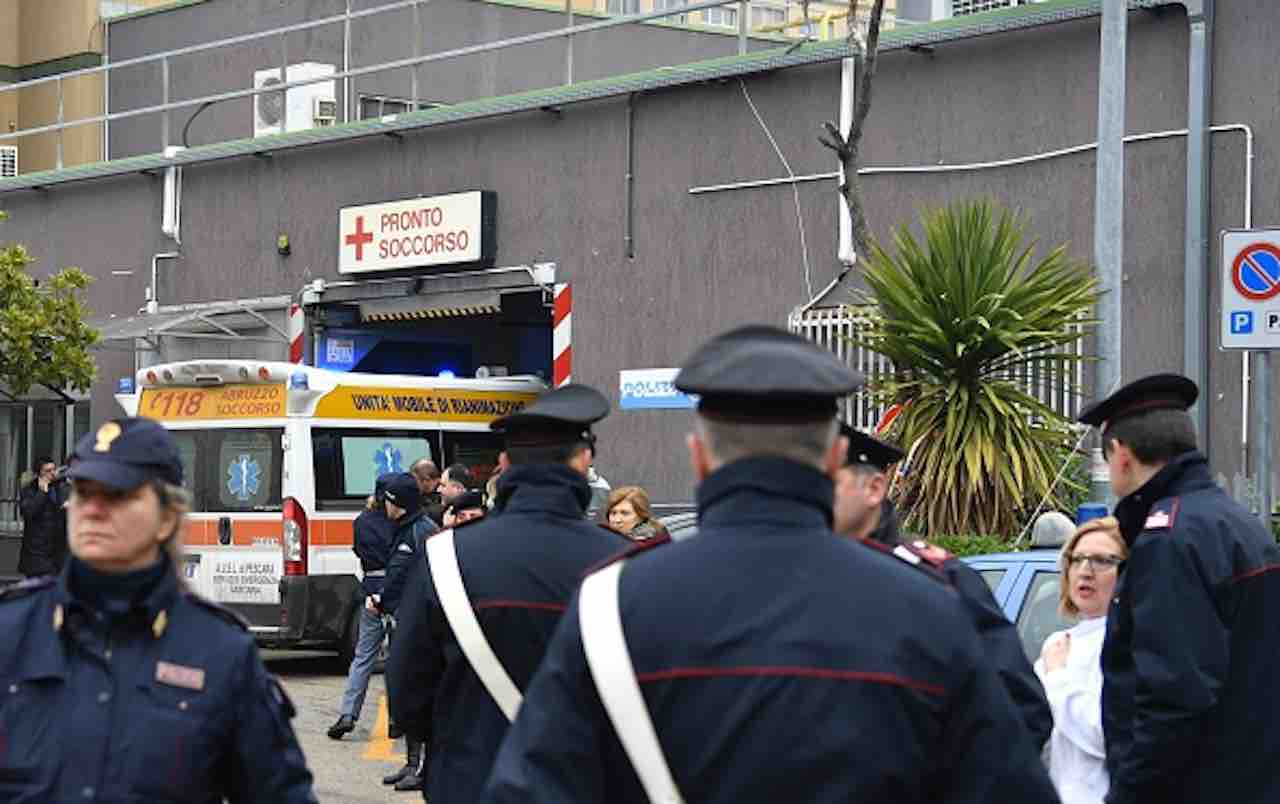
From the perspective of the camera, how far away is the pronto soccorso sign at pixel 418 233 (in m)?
23.4

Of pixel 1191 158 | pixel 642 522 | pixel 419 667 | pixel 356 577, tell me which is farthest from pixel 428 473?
pixel 419 667

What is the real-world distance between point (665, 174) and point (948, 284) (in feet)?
23.9

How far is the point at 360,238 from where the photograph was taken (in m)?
24.7

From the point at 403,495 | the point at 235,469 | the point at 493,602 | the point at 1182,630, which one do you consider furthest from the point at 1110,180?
the point at 1182,630

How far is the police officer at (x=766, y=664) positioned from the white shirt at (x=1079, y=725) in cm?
268

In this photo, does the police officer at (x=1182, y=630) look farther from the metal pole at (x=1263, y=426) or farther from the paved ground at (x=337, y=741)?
the paved ground at (x=337, y=741)

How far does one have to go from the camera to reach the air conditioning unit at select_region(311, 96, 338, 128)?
86.5ft

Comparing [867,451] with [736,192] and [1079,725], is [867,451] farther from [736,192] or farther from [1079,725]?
[736,192]

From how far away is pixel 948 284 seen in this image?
48.4ft

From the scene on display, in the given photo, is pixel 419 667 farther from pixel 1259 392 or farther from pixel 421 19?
pixel 421 19

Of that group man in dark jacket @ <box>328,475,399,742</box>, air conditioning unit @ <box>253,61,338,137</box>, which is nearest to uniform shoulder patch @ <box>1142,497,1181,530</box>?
man in dark jacket @ <box>328,475,399,742</box>

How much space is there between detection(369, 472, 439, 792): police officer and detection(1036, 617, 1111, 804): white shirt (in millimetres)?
6791

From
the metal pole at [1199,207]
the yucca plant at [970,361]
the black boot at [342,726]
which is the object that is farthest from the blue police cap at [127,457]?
the metal pole at [1199,207]

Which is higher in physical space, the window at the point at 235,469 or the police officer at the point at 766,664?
the police officer at the point at 766,664
